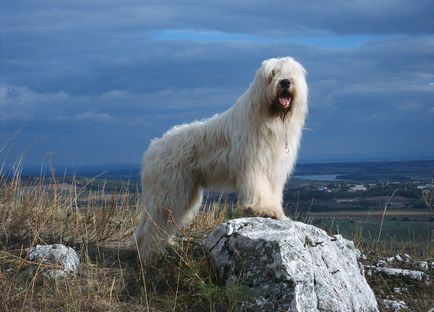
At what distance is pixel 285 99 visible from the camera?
25.6 feet

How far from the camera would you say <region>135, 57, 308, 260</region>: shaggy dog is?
7.75m

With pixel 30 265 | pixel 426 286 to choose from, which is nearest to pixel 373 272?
pixel 426 286

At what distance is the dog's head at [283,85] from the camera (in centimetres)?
770

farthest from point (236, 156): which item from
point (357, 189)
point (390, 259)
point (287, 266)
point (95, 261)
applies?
point (357, 189)

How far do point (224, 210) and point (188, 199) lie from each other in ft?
7.75

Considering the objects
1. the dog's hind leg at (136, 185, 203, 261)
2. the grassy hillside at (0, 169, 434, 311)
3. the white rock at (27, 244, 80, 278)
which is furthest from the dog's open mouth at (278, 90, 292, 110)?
the white rock at (27, 244, 80, 278)

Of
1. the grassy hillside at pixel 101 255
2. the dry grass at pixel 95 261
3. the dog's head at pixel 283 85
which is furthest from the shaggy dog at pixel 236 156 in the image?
the dry grass at pixel 95 261

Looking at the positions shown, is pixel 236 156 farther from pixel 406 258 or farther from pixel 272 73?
pixel 406 258

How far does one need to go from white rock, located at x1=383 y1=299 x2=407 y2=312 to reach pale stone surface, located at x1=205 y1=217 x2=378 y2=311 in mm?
422

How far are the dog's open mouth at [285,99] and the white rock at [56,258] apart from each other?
3068mm

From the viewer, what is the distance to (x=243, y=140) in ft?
25.8

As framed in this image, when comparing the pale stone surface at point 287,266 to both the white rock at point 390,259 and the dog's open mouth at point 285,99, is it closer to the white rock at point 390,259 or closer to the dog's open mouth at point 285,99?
the dog's open mouth at point 285,99

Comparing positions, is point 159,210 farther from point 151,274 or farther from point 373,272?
point 373,272

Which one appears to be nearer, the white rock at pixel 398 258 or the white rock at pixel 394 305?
the white rock at pixel 394 305
